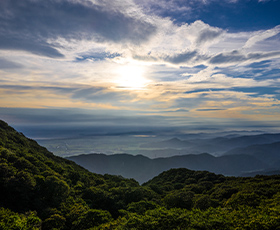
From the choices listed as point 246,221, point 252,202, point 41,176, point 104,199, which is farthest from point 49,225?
point 252,202

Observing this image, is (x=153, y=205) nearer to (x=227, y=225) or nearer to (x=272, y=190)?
(x=227, y=225)

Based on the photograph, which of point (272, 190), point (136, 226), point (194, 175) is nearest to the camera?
point (136, 226)

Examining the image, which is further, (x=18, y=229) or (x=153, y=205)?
(x=153, y=205)

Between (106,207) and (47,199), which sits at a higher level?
(47,199)

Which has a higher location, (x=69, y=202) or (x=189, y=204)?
(x=69, y=202)

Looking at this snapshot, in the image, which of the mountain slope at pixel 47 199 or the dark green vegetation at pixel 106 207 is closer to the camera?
the dark green vegetation at pixel 106 207

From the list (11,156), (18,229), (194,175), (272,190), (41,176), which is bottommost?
(194,175)

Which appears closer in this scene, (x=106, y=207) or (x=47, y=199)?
(x=47, y=199)

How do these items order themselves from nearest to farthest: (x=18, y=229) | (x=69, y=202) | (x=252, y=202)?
(x=18, y=229)
(x=252, y=202)
(x=69, y=202)

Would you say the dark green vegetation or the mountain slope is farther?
the mountain slope

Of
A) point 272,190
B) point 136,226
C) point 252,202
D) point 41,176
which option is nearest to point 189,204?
point 252,202
